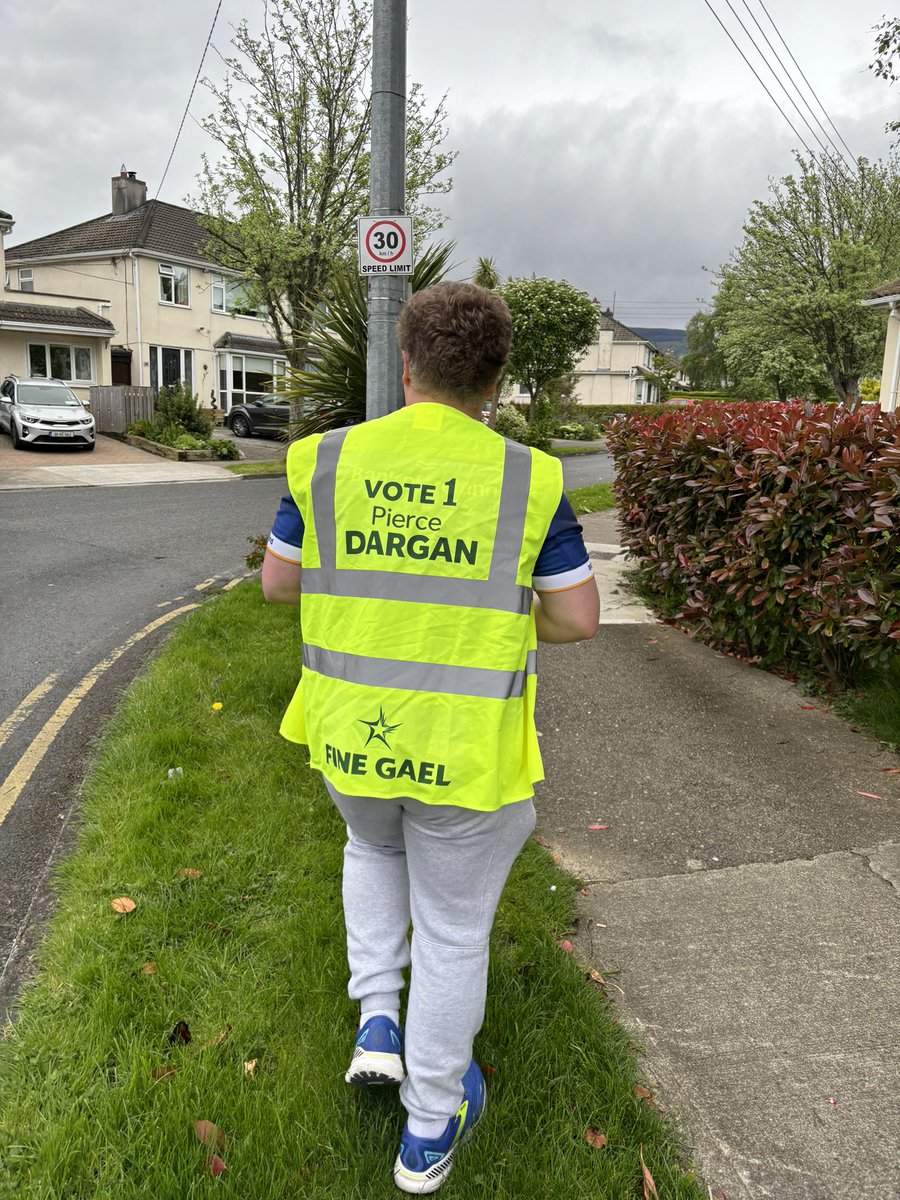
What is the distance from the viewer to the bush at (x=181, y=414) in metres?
26.9

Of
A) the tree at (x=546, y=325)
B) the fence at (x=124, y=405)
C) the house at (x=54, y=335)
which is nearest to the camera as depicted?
the fence at (x=124, y=405)

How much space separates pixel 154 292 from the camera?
3434 cm

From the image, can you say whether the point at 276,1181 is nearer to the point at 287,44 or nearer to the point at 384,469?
the point at 384,469

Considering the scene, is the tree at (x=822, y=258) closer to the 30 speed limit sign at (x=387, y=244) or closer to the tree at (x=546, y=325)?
the tree at (x=546, y=325)

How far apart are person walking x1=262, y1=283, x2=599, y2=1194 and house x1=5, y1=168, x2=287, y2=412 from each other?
3322 centimetres

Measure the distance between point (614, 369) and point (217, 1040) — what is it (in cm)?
7760

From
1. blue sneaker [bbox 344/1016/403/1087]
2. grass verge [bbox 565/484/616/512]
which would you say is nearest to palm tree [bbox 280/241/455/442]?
blue sneaker [bbox 344/1016/403/1087]

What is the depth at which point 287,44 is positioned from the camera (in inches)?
738

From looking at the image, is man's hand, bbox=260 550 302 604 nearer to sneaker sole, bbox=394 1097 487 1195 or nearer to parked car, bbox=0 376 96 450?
sneaker sole, bbox=394 1097 487 1195

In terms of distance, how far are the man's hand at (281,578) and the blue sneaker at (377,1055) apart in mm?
1051

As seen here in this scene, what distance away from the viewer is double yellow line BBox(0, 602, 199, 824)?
4430mm

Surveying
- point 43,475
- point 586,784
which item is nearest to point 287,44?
point 43,475

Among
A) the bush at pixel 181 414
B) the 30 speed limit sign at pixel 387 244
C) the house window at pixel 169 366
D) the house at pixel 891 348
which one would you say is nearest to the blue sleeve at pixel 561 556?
the 30 speed limit sign at pixel 387 244

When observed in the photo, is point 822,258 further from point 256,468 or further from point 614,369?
point 614,369
